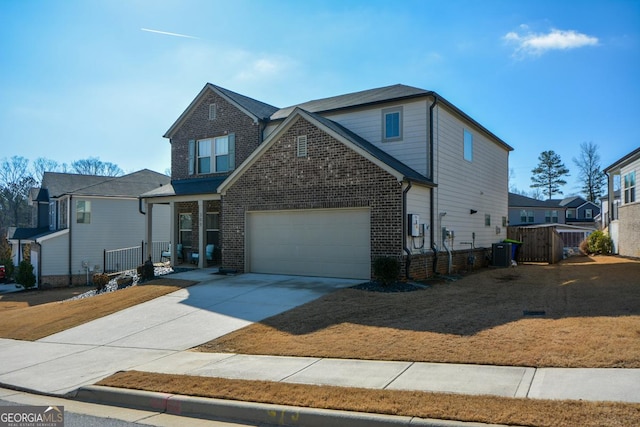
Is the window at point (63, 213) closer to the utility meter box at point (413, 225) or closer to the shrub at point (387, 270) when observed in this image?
the shrub at point (387, 270)

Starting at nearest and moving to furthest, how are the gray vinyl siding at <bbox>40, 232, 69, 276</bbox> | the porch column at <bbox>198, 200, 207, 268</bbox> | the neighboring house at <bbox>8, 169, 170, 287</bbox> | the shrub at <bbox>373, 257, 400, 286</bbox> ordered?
the shrub at <bbox>373, 257, 400, 286</bbox> < the porch column at <bbox>198, 200, 207, 268</bbox> < the gray vinyl siding at <bbox>40, 232, 69, 276</bbox> < the neighboring house at <bbox>8, 169, 170, 287</bbox>

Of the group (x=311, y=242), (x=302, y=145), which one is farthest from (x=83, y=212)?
(x=311, y=242)

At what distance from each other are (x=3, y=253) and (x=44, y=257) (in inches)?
630

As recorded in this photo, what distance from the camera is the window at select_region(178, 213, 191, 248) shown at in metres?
22.8

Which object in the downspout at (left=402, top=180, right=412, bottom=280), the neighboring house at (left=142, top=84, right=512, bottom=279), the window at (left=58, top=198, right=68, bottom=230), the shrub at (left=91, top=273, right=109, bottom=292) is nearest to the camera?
the downspout at (left=402, top=180, right=412, bottom=280)

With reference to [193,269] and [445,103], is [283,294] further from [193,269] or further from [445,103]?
[445,103]

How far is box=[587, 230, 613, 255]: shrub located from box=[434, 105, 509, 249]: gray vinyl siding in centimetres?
761

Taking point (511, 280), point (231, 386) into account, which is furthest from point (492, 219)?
point (231, 386)

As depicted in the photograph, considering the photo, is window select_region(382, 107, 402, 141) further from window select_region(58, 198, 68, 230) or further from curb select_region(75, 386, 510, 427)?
window select_region(58, 198, 68, 230)

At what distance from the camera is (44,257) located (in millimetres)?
26984

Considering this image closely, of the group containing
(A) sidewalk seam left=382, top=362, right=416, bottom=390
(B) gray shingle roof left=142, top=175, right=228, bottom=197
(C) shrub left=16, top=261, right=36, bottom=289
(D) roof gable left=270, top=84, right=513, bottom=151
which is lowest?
(C) shrub left=16, top=261, right=36, bottom=289

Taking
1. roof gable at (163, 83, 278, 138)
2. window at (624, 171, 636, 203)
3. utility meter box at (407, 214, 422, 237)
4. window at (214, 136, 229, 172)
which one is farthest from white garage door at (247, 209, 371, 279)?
window at (624, 171, 636, 203)

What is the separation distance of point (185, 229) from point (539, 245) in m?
17.8

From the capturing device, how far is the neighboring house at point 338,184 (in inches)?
585
